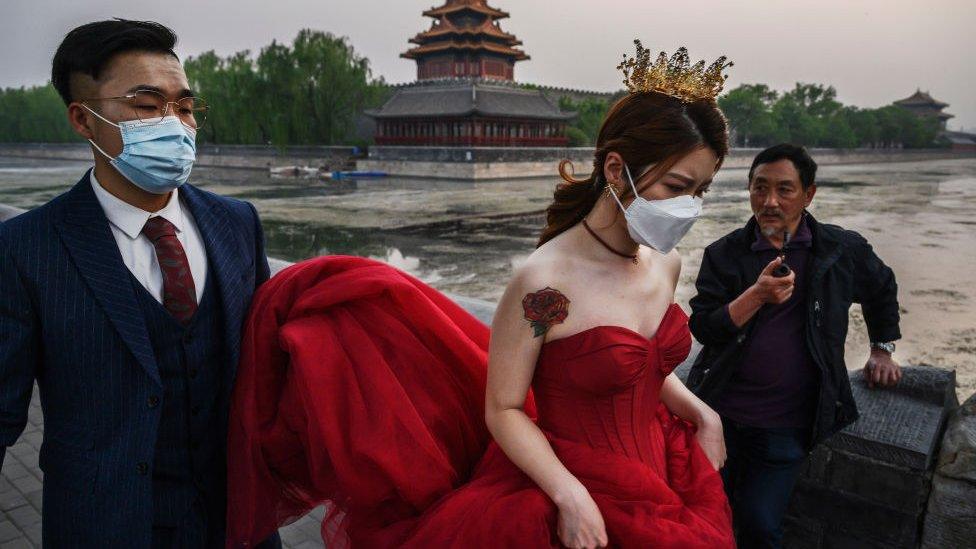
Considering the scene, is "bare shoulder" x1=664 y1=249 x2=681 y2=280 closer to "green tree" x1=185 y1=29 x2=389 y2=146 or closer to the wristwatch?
the wristwatch

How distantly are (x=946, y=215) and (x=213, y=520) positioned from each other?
20293 mm

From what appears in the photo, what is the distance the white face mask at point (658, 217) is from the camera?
4.71ft

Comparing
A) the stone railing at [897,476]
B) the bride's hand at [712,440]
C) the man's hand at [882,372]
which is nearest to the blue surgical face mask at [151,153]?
the bride's hand at [712,440]

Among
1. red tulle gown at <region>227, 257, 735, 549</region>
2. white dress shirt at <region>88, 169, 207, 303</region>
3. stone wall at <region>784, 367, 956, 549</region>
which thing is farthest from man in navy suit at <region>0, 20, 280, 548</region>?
stone wall at <region>784, 367, 956, 549</region>

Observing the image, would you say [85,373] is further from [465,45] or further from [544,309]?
[465,45]

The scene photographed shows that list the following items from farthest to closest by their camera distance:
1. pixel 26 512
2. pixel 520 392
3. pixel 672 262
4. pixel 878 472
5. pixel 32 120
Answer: pixel 32 120 < pixel 26 512 < pixel 878 472 < pixel 672 262 < pixel 520 392

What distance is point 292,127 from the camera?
37.8 meters

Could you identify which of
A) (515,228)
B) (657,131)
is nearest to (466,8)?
(515,228)

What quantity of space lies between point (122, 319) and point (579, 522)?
1.08 metres

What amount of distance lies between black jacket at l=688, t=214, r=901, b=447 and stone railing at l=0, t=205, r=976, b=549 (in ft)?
0.47

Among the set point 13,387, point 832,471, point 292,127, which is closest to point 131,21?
point 13,387

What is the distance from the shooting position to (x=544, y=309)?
1377 millimetres

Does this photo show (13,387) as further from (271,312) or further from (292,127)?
(292,127)

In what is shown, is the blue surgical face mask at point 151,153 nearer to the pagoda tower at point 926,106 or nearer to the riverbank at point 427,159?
the riverbank at point 427,159
